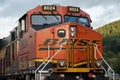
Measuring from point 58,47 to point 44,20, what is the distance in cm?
181

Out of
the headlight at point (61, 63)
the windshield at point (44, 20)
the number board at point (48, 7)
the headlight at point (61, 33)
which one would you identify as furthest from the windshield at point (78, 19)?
the headlight at point (61, 63)

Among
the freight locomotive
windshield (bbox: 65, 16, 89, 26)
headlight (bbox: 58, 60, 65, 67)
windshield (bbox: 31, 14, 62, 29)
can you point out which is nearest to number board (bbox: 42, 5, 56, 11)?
the freight locomotive

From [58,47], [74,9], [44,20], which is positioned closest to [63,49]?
[58,47]

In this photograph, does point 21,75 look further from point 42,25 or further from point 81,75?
point 81,75

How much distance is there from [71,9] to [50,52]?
2701mm

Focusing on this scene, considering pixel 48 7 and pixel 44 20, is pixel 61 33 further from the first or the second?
pixel 48 7

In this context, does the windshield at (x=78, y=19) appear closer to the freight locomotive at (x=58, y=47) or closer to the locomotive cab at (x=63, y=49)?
the freight locomotive at (x=58, y=47)

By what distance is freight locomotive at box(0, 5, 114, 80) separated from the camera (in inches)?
551

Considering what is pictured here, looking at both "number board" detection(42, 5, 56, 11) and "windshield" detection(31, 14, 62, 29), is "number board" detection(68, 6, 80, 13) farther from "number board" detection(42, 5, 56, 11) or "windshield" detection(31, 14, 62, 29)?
"number board" detection(42, 5, 56, 11)

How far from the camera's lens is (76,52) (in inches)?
567

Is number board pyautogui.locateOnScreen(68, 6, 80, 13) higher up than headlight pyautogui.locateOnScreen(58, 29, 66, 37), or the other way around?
number board pyautogui.locateOnScreen(68, 6, 80, 13)

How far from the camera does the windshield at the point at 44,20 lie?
615 inches

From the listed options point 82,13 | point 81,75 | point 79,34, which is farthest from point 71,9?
point 81,75

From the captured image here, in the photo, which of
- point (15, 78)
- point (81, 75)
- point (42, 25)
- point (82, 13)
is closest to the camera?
point (81, 75)
